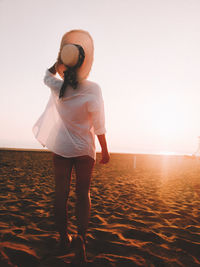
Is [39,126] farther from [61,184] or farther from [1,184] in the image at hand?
[1,184]

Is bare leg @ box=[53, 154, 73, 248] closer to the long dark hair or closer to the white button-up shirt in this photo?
the white button-up shirt

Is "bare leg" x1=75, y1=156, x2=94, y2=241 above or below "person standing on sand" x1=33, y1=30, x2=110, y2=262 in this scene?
below

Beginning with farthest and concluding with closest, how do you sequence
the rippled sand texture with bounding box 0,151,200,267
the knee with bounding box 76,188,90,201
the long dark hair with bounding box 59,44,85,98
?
1. the rippled sand texture with bounding box 0,151,200,267
2. the knee with bounding box 76,188,90,201
3. the long dark hair with bounding box 59,44,85,98

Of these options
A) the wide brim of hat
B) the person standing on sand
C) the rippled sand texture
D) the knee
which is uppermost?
the wide brim of hat

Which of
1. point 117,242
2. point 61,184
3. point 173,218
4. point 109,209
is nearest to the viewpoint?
point 61,184

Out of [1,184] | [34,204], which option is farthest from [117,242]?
[1,184]

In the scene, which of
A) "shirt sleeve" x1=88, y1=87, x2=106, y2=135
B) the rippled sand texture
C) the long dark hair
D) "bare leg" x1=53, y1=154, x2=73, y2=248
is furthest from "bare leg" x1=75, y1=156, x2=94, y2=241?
the long dark hair

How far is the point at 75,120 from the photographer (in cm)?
164

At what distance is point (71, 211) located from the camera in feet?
10.8

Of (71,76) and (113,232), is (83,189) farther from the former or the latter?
(113,232)

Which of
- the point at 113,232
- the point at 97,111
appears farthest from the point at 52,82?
the point at 113,232

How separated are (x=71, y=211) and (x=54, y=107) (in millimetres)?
2253

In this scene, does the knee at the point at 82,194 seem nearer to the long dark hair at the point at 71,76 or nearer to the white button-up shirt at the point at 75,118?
the white button-up shirt at the point at 75,118

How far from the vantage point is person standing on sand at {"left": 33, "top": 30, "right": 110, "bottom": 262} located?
1.59 m
